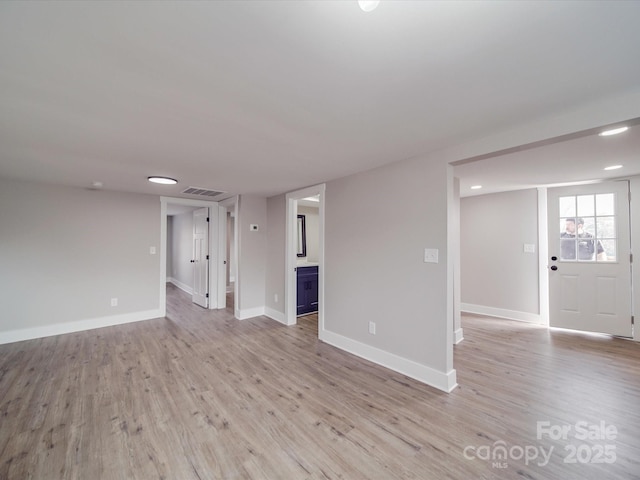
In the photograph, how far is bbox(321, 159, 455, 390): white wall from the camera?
246 cm

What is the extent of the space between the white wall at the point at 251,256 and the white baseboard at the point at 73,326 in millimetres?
1564

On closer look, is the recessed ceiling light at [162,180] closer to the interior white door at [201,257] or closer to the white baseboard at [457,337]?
the interior white door at [201,257]

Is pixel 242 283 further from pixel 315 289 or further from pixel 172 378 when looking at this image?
pixel 172 378

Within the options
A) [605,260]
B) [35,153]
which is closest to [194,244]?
[35,153]

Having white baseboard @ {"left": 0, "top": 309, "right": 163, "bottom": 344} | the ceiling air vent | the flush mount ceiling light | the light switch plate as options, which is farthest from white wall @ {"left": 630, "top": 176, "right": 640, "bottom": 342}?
white baseboard @ {"left": 0, "top": 309, "right": 163, "bottom": 344}

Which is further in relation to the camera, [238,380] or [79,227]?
[79,227]

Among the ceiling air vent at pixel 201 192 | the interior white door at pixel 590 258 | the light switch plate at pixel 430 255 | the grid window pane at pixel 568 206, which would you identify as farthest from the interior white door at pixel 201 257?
the grid window pane at pixel 568 206

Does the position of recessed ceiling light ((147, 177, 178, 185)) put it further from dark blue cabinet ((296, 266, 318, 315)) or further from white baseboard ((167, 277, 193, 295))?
white baseboard ((167, 277, 193, 295))

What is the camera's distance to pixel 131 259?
445 centimetres

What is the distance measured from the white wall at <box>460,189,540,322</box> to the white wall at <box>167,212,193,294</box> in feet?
20.4

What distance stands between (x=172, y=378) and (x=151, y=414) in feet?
1.86

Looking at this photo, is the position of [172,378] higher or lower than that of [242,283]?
lower

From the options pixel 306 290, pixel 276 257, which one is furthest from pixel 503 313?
pixel 276 257

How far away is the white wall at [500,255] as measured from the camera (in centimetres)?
435
